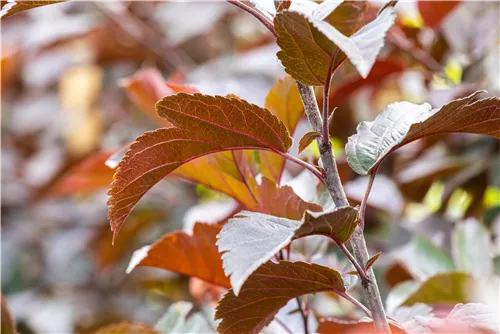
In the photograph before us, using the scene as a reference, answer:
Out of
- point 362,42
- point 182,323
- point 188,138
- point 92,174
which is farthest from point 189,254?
point 92,174

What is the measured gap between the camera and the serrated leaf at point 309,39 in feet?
1.29

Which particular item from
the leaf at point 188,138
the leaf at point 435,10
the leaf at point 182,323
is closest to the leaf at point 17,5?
the leaf at point 188,138

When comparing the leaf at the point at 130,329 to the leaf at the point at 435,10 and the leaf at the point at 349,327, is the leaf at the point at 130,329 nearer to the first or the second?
the leaf at the point at 349,327

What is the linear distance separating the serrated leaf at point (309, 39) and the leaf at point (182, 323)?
0.32m

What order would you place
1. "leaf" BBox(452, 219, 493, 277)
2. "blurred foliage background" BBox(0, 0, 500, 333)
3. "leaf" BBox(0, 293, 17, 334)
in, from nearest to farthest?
"leaf" BBox(0, 293, 17, 334) → "leaf" BBox(452, 219, 493, 277) → "blurred foliage background" BBox(0, 0, 500, 333)

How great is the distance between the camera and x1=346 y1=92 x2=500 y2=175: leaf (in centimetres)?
43

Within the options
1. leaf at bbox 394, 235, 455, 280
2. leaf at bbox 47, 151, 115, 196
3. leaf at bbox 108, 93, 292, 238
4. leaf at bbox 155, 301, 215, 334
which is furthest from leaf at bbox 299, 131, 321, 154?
leaf at bbox 47, 151, 115, 196

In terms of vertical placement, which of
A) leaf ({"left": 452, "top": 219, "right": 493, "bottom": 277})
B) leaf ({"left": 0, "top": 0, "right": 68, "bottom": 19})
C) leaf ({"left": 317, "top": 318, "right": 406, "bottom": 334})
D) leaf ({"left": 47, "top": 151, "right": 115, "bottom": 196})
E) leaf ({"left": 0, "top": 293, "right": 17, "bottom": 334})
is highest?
leaf ({"left": 47, "top": 151, "right": 115, "bottom": 196})

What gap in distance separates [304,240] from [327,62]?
0.90ft

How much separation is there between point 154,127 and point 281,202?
3.92 ft

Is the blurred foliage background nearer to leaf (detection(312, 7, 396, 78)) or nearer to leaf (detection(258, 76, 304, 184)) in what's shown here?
leaf (detection(258, 76, 304, 184))

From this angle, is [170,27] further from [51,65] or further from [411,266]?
[411,266]

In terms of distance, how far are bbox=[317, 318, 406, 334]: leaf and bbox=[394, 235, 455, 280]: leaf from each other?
0.31 metres

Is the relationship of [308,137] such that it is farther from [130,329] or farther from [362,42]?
[130,329]
